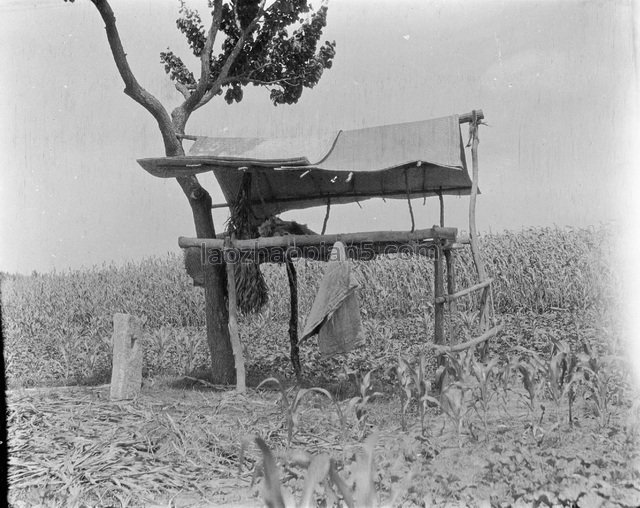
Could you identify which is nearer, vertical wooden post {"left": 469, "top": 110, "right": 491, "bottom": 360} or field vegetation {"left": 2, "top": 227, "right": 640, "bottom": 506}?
field vegetation {"left": 2, "top": 227, "right": 640, "bottom": 506}

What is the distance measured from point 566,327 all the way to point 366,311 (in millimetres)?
3772

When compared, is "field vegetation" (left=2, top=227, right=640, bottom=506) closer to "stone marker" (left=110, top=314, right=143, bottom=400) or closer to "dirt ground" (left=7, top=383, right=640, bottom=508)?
"dirt ground" (left=7, top=383, right=640, bottom=508)

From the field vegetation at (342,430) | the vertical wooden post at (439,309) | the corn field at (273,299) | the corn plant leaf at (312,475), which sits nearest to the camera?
the corn plant leaf at (312,475)

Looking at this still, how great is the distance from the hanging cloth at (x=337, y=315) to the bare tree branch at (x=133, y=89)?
3.28 metres

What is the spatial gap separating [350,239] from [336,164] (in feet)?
2.55

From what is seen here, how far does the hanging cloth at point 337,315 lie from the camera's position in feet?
18.2

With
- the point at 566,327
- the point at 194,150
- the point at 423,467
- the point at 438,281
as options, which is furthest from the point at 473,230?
the point at 566,327

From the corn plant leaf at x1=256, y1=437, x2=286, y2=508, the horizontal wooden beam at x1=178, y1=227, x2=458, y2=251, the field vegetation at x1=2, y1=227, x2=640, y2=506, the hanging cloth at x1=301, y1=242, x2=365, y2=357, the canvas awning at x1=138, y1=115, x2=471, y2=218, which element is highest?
the canvas awning at x1=138, y1=115, x2=471, y2=218

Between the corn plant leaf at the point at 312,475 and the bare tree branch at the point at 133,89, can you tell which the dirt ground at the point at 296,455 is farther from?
the bare tree branch at the point at 133,89

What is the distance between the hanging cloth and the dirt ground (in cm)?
63

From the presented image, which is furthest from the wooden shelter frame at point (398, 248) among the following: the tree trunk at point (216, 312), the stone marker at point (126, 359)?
the stone marker at point (126, 359)

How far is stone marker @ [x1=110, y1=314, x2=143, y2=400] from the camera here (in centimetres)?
582

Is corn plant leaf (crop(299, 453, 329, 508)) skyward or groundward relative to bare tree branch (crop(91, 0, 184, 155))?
groundward

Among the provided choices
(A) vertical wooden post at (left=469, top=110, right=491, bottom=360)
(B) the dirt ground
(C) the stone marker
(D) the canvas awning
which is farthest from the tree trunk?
(A) vertical wooden post at (left=469, top=110, right=491, bottom=360)
